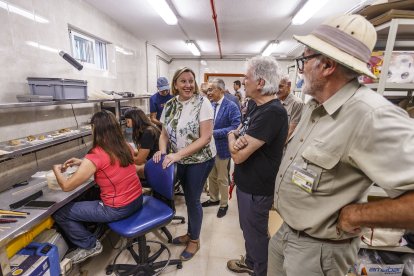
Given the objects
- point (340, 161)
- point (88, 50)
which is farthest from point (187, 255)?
point (88, 50)

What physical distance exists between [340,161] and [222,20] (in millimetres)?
3867

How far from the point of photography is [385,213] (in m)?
0.69

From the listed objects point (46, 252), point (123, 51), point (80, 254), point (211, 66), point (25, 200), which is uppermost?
point (211, 66)

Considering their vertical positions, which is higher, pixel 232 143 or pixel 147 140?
pixel 232 143

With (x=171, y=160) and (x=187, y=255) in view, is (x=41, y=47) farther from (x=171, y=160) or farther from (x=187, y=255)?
(x=187, y=255)

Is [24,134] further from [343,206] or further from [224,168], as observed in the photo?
[343,206]

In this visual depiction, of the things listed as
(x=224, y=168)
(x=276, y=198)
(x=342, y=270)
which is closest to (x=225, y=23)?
(x=224, y=168)

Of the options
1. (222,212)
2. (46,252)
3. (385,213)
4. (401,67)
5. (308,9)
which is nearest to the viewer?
(385,213)

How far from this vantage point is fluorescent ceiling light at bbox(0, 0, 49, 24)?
186 centimetres

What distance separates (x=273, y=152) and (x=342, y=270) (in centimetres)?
66

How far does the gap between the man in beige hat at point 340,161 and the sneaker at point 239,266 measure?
1.05 metres

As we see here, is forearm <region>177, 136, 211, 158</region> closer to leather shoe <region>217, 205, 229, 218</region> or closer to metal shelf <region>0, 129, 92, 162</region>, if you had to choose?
metal shelf <region>0, 129, 92, 162</region>

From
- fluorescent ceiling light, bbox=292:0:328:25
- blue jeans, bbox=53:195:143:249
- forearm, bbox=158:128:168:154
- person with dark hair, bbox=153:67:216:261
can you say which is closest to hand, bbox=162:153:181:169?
person with dark hair, bbox=153:67:216:261

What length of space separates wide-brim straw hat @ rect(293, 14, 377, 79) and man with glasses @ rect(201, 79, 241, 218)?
1814mm
